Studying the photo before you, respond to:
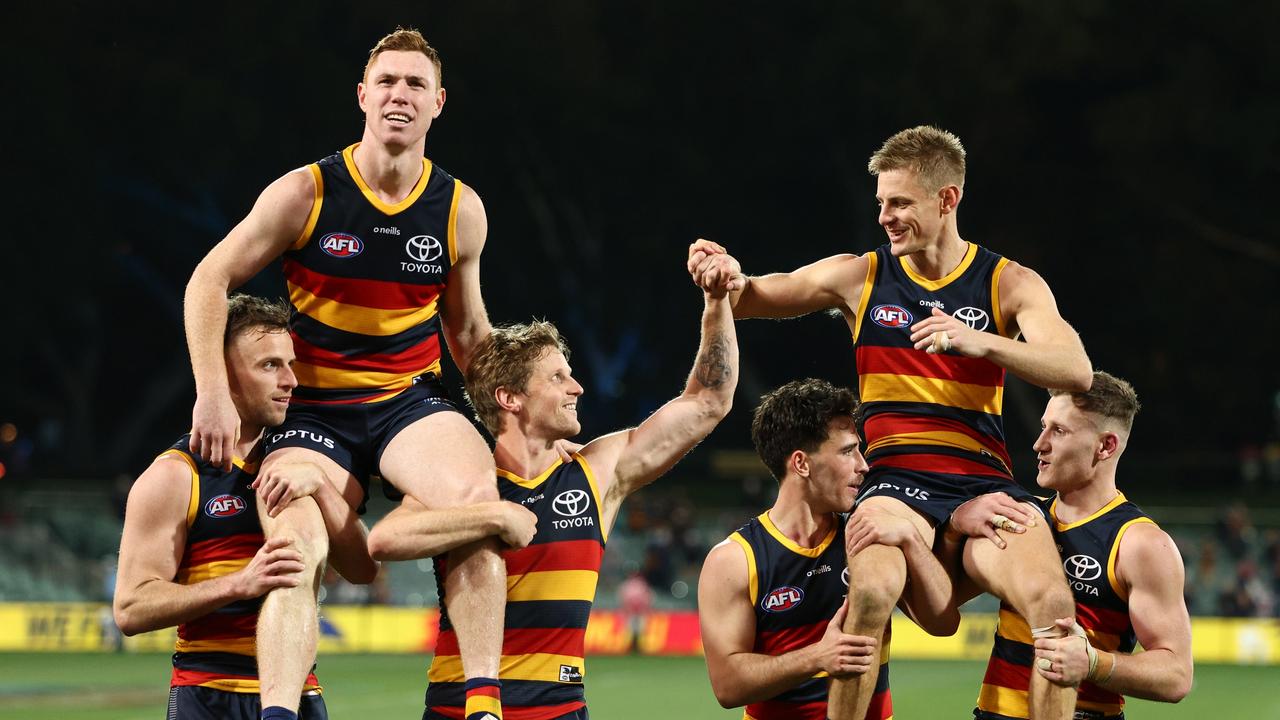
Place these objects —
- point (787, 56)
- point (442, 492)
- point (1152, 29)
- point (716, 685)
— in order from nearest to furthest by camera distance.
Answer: point (442, 492)
point (716, 685)
point (1152, 29)
point (787, 56)

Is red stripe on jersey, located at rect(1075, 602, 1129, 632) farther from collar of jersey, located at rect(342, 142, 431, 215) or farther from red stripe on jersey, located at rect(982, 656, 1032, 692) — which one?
collar of jersey, located at rect(342, 142, 431, 215)

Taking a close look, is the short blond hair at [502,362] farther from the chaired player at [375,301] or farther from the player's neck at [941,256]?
the player's neck at [941,256]

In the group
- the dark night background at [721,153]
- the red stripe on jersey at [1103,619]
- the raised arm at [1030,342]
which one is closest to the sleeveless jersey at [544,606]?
the raised arm at [1030,342]

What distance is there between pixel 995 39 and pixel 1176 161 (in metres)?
5.20

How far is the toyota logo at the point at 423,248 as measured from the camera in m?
6.77

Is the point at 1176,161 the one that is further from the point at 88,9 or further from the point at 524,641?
the point at 524,641

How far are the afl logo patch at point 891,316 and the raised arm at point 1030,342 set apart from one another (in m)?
0.43

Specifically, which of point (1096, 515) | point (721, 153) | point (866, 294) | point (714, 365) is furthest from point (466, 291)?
point (721, 153)

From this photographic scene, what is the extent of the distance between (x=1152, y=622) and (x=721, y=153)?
1370 inches

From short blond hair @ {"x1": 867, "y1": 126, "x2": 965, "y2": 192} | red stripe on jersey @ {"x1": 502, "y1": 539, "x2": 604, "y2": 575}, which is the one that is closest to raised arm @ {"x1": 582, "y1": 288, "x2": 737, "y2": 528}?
red stripe on jersey @ {"x1": 502, "y1": 539, "x2": 604, "y2": 575}

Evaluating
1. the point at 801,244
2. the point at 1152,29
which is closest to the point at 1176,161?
the point at 1152,29

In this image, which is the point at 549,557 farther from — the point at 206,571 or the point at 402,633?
the point at 402,633

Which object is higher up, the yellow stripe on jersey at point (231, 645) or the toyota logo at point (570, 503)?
the toyota logo at point (570, 503)

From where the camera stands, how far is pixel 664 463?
723 centimetres
